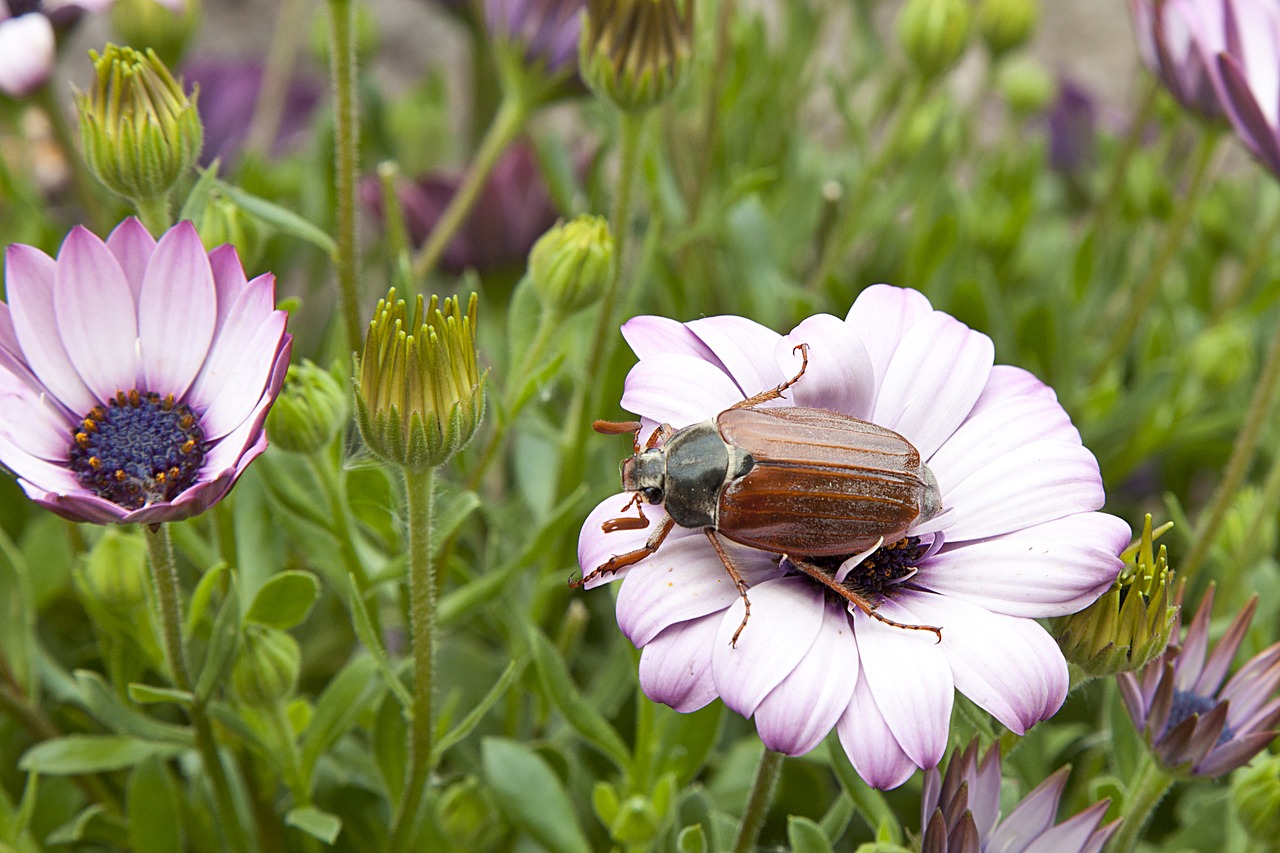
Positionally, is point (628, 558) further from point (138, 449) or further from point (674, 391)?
point (138, 449)

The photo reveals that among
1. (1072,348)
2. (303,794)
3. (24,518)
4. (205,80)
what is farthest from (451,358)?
(205,80)

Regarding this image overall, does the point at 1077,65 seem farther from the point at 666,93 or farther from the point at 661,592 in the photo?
the point at 661,592

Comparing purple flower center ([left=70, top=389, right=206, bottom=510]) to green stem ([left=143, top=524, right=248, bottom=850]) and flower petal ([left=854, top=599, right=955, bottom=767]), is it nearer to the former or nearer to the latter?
green stem ([left=143, top=524, right=248, bottom=850])

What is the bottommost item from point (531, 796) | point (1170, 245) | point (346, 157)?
point (531, 796)

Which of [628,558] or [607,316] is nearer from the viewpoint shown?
[628,558]

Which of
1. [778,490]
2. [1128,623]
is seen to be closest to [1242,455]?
[1128,623]
